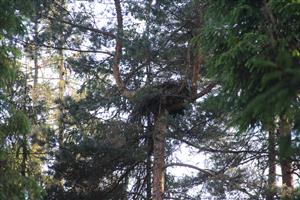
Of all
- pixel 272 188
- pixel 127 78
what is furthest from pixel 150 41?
pixel 272 188

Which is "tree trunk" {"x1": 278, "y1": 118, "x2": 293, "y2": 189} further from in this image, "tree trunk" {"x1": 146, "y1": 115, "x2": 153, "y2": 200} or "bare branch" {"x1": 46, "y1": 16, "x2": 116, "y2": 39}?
"tree trunk" {"x1": 146, "y1": 115, "x2": 153, "y2": 200}

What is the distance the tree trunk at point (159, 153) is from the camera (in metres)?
13.5

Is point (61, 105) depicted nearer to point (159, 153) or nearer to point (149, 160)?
point (149, 160)

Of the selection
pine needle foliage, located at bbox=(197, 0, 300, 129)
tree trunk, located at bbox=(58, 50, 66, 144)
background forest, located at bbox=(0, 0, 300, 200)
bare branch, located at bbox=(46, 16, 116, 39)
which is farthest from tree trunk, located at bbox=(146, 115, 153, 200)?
pine needle foliage, located at bbox=(197, 0, 300, 129)

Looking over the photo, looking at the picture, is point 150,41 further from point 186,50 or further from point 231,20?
point 231,20

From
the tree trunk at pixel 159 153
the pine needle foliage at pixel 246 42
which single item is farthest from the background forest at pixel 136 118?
the pine needle foliage at pixel 246 42

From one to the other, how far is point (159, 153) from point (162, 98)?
5.38ft

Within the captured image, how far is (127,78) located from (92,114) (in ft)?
4.58

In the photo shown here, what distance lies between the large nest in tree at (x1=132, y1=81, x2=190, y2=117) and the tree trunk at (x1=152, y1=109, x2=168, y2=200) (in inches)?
9.9

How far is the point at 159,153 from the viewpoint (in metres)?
13.8

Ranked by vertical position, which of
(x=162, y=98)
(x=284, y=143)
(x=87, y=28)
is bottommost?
(x=284, y=143)

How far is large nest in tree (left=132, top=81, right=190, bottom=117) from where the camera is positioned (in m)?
12.7

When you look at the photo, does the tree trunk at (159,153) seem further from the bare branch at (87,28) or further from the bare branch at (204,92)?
the bare branch at (87,28)

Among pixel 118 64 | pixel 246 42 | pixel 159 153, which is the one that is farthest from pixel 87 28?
pixel 246 42
